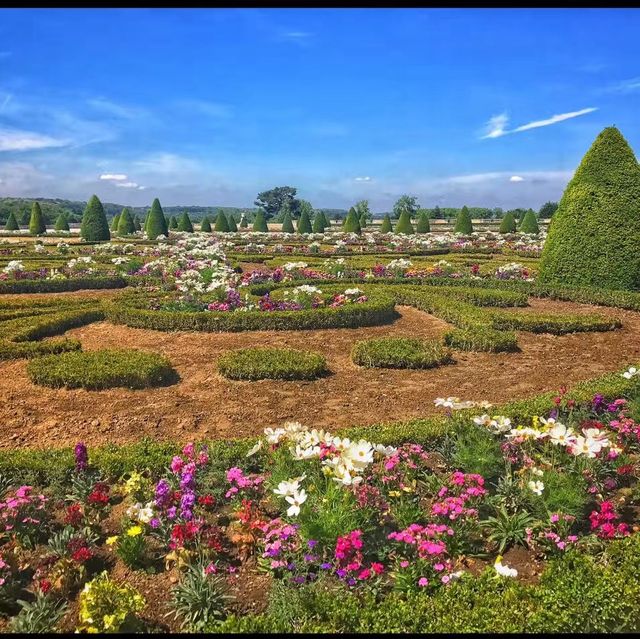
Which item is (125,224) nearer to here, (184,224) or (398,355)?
(184,224)

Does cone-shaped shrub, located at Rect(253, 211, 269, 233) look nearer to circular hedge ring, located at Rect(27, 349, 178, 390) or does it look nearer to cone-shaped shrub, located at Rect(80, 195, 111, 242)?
cone-shaped shrub, located at Rect(80, 195, 111, 242)

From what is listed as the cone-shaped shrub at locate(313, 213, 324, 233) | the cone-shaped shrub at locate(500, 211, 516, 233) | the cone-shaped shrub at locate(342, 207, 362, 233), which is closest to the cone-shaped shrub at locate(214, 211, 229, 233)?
the cone-shaped shrub at locate(313, 213, 324, 233)

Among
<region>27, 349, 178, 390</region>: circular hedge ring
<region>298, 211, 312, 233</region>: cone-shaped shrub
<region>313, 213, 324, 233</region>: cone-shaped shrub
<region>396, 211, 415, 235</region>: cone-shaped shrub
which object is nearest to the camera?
<region>27, 349, 178, 390</region>: circular hedge ring

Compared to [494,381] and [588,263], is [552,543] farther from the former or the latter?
[588,263]

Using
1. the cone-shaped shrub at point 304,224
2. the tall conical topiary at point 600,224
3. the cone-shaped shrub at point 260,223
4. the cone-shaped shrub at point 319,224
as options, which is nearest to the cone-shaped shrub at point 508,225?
the cone-shaped shrub at point 319,224

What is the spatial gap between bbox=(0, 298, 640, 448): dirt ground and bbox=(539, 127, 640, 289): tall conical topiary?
4.82m

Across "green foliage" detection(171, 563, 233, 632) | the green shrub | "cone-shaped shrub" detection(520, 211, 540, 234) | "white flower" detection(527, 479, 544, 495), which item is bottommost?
"green foliage" detection(171, 563, 233, 632)

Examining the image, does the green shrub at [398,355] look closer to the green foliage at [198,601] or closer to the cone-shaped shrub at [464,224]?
the green foliage at [198,601]

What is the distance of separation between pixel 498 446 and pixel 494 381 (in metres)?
3.49

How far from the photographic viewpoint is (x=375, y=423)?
258 inches

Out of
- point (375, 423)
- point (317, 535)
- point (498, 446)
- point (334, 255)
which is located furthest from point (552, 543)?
point (334, 255)

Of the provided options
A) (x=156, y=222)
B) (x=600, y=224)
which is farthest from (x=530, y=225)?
(x=600, y=224)

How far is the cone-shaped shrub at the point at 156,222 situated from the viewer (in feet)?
134

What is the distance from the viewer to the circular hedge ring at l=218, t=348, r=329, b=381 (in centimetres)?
818
